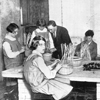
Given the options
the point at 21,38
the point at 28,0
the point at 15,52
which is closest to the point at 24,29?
the point at 21,38

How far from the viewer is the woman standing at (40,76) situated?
2.52m

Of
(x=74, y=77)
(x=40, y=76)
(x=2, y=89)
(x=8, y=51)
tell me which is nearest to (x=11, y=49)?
(x=8, y=51)

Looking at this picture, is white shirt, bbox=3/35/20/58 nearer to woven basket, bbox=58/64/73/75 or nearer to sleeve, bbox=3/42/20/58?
sleeve, bbox=3/42/20/58

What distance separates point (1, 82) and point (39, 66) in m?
2.58

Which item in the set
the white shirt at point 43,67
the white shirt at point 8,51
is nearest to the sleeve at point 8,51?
the white shirt at point 8,51

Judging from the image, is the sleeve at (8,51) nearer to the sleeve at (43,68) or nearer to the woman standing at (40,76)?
the woman standing at (40,76)

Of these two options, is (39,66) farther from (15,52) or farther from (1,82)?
(1,82)

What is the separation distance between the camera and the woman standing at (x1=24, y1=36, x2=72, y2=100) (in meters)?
2.52

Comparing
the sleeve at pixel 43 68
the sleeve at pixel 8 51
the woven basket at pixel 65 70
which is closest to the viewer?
the sleeve at pixel 43 68

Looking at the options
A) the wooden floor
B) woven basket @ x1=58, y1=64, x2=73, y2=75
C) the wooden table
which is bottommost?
the wooden floor

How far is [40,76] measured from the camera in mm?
2570

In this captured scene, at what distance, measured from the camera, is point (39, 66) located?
251 centimetres

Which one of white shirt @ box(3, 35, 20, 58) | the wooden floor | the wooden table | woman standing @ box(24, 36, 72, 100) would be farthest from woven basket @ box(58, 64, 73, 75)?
the wooden floor

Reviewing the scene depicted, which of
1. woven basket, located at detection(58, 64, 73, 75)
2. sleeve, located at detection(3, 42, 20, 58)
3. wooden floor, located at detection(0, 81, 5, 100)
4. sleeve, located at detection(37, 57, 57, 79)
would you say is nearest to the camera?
sleeve, located at detection(37, 57, 57, 79)
